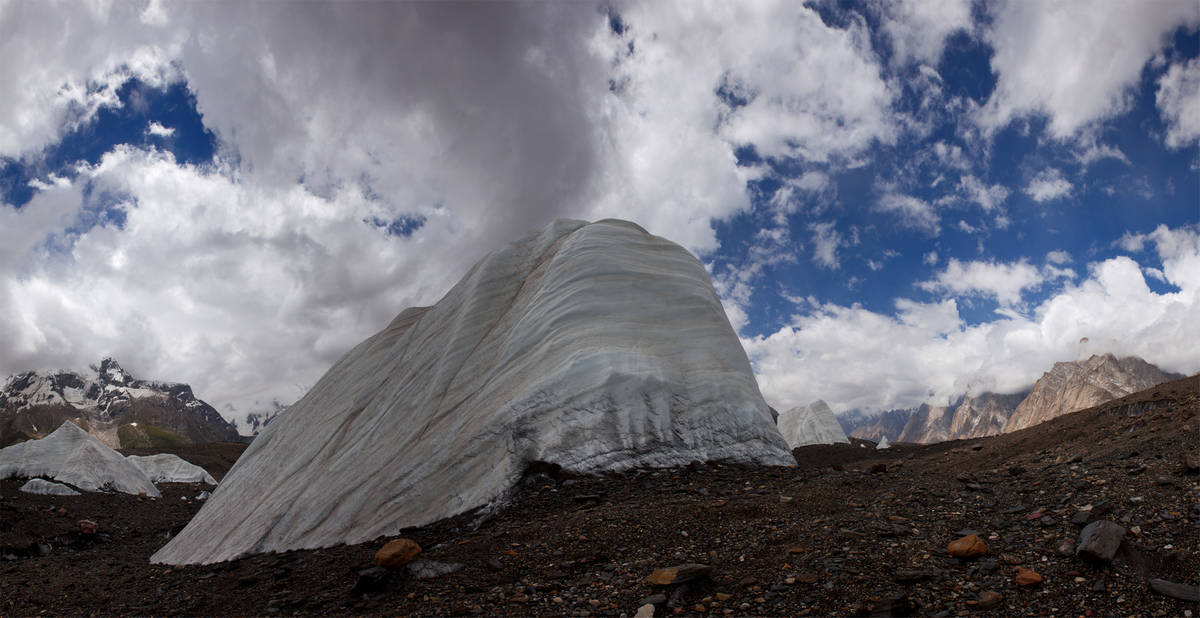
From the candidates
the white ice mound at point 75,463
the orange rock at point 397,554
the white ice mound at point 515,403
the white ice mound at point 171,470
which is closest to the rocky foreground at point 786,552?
the orange rock at point 397,554

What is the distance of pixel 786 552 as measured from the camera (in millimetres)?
6699

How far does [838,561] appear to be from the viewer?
6.25 metres

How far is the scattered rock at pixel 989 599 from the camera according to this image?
5059 mm

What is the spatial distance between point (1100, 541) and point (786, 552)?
2.88 m

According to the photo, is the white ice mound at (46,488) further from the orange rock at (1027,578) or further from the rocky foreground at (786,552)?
the orange rock at (1027,578)

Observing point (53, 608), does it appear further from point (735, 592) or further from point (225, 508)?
point (735, 592)

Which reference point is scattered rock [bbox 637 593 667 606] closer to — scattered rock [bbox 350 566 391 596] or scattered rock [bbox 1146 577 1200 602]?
scattered rock [bbox 350 566 391 596]

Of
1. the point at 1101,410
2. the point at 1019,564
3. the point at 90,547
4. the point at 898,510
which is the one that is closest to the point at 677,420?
the point at 898,510

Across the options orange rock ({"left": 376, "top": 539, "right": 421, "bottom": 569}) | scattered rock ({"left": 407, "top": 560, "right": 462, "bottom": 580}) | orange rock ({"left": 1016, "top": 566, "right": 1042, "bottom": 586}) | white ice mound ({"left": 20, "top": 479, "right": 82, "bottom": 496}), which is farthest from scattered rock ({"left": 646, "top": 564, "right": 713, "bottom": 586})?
white ice mound ({"left": 20, "top": 479, "right": 82, "bottom": 496})

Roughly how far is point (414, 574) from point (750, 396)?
8.59 metres

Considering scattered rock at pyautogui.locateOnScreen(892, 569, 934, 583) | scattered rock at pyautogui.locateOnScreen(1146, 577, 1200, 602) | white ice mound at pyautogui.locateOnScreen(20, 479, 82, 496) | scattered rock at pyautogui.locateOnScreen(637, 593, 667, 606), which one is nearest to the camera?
scattered rock at pyautogui.locateOnScreen(1146, 577, 1200, 602)

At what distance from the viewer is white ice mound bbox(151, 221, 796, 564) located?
1148 centimetres

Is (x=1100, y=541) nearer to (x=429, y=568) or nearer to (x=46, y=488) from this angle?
(x=429, y=568)

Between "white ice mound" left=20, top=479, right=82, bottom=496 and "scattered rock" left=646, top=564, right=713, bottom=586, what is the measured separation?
38960 millimetres
